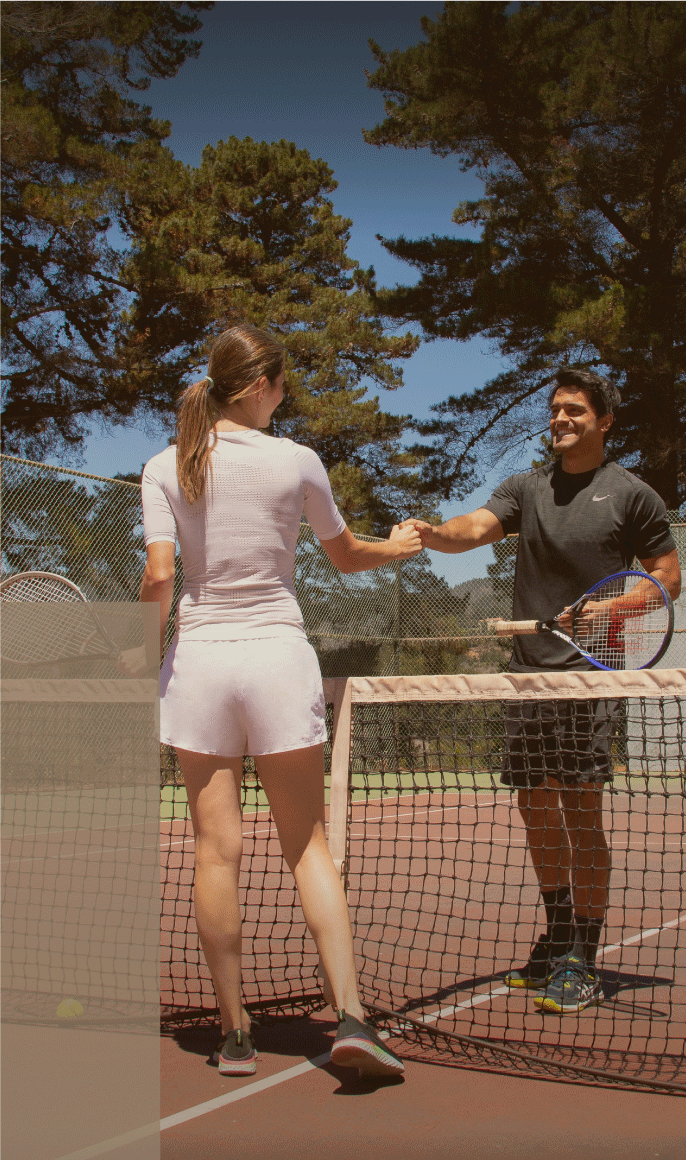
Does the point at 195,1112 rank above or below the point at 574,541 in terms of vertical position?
below

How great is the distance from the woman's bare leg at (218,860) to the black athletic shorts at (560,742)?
0.84m

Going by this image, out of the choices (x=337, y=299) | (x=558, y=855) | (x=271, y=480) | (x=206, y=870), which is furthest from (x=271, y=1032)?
(x=337, y=299)

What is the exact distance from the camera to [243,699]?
2.28 meters

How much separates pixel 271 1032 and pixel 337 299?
17218 mm

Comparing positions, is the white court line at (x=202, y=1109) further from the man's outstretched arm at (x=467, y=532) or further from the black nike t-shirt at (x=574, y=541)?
the man's outstretched arm at (x=467, y=532)

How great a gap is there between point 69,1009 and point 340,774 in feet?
3.19

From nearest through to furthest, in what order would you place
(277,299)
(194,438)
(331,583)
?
1. (194,438)
2. (331,583)
3. (277,299)

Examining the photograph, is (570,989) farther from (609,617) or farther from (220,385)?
(220,385)

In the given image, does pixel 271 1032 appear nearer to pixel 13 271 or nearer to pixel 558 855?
pixel 558 855

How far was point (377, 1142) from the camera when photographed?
1.98m

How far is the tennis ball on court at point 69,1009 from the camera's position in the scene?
2.85m

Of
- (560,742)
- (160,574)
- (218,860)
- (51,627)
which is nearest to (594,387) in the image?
(560,742)

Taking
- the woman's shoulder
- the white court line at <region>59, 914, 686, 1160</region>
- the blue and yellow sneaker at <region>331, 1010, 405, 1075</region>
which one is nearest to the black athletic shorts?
the white court line at <region>59, 914, 686, 1160</region>

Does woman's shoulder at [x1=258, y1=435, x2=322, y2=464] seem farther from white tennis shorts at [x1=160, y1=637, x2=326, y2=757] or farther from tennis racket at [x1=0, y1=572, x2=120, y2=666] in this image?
tennis racket at [x1=0, y1=572, x2=120, y2=666]
